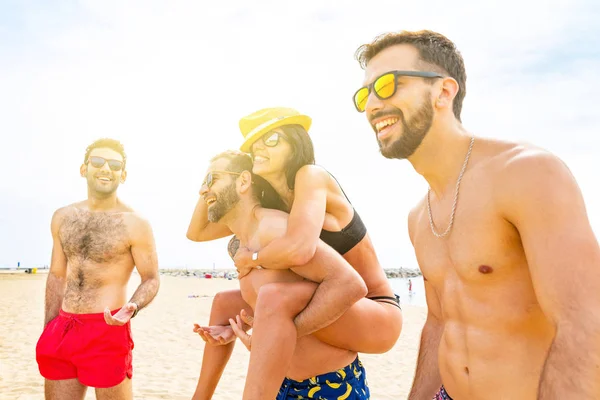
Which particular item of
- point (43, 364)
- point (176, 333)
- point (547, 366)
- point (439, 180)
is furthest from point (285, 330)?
point (176, 333)

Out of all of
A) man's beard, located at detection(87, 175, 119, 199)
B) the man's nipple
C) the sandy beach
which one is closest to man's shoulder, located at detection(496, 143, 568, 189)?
the man's nipple

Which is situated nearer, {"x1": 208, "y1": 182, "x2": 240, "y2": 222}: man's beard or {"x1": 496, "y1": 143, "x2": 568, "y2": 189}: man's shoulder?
{"x1": 496, "y1": 143, "x2": 568, "y2": 189}: man's shoulder

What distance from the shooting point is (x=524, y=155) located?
158 centimetres

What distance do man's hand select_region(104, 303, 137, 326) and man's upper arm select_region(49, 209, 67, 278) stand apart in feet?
3.02

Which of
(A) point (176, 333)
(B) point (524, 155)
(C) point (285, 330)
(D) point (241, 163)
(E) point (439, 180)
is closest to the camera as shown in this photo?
(B) point (524, 155)

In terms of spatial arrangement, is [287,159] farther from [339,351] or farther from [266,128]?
[339,351]

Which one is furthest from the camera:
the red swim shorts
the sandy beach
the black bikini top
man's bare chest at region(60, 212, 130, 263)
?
the sandy beach

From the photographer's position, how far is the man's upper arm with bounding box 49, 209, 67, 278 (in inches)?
174

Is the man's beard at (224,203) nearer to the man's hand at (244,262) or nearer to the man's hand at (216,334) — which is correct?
the man's hand at (244,262)

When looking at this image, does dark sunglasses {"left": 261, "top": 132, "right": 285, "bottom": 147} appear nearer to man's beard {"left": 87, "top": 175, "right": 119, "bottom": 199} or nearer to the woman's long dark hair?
the woman's long dark hair

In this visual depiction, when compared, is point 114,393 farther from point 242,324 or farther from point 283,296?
point 283,296

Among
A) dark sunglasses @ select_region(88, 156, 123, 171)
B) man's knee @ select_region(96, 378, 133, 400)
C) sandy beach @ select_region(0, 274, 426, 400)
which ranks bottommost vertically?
sandy beach @ select_region(0, 274, 426, 400)

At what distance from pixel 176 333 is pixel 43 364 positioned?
10.4 m

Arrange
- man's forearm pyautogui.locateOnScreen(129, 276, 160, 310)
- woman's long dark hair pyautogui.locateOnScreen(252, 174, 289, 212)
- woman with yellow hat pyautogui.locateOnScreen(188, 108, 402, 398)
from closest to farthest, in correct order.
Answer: woman with yellow hat pyautogui.locateOnScreen(188, 108, 402, 398) < woman's long dark hair pyautogui.locateOnScreen(252, 174, 289, 212) < man's forearm pyautogui.locateOnScreen(129, 276, 160, 310)
